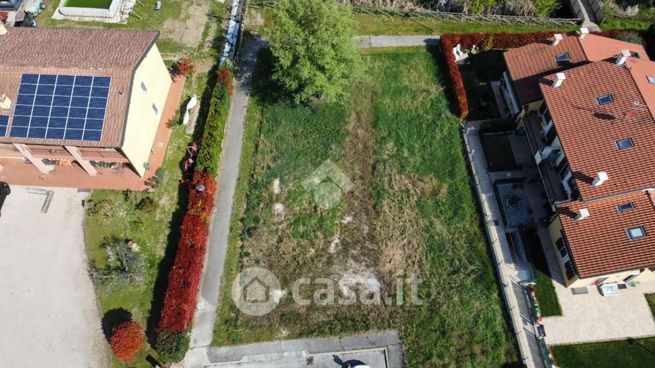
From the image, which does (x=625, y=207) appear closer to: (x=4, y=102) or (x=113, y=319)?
(x=113, y=319)

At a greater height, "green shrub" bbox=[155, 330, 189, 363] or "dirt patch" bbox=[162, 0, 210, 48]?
"dirt patch" bbox=[162, 0, 210, 48]

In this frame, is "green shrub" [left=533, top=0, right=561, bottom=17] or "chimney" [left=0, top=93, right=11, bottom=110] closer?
"chimney" [left=0, top=93, right=11, bottom=110]

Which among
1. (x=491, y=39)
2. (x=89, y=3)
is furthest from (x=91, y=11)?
(x=491, y=39)

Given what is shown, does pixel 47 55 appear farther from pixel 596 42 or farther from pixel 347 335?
pixel 596 42

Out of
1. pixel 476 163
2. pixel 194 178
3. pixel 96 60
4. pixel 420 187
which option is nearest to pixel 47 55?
pixel 96 60

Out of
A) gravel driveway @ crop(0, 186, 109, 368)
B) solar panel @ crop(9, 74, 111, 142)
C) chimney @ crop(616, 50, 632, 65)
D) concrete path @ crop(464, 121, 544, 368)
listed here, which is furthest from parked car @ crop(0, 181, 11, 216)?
chimney @ crop(616, 50, 632, 65)

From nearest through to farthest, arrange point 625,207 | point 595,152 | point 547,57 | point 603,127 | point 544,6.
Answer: point 625,207 → point 595,152 → point 603,127 → point 547,57 → point 544,6

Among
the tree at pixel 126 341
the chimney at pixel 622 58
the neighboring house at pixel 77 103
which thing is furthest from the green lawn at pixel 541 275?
the neighboring house at pixel 77 103

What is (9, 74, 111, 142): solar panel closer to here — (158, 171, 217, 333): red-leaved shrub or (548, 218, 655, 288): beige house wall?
(158, 171, 217, 333): red-leaved shrub
